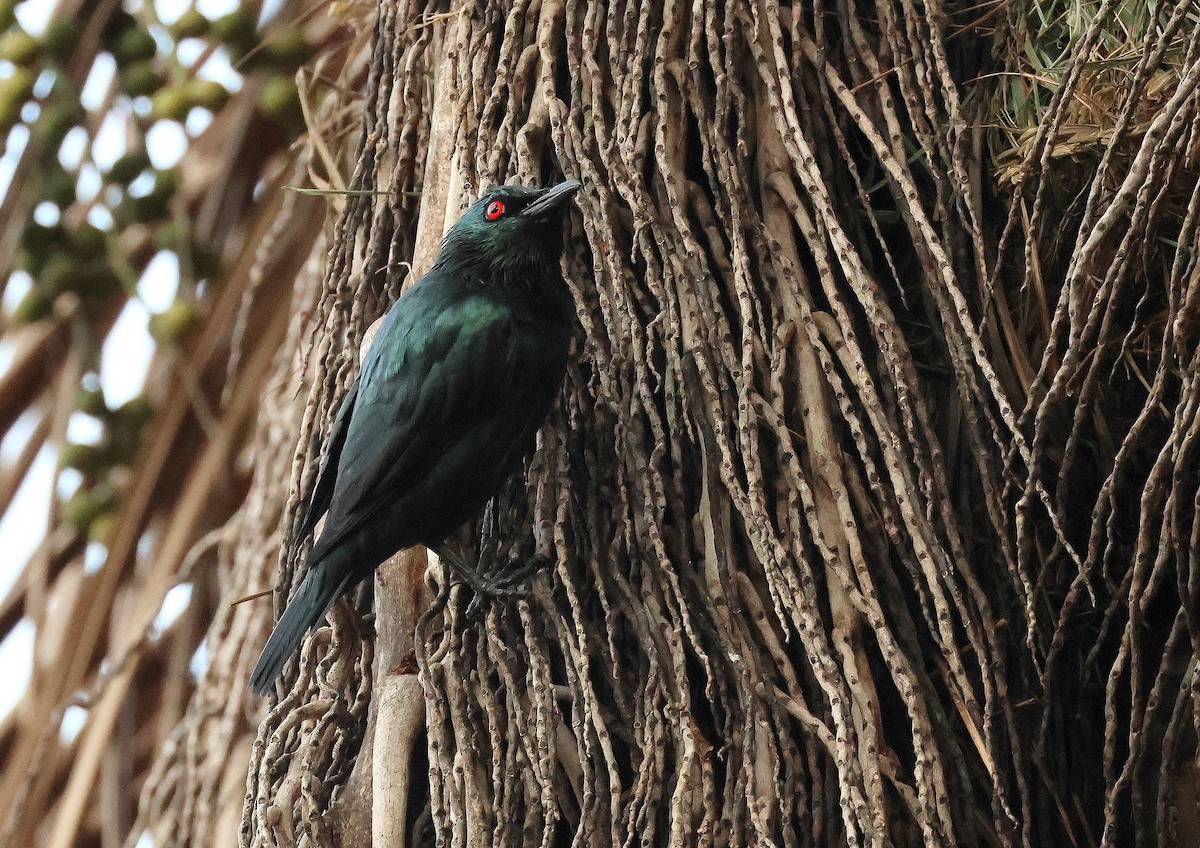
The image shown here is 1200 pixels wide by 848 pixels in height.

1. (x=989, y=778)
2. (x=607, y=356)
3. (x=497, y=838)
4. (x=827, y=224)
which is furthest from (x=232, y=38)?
(x=989, y=778)

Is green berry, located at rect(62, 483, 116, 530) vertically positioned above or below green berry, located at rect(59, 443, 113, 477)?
below

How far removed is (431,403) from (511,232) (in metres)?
0.32

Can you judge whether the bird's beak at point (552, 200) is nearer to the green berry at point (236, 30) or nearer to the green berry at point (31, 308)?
the green berry at point (236, 30)

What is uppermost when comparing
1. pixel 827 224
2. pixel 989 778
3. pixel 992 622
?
pixel 827 224

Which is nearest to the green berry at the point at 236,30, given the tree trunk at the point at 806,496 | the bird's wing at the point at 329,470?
the tree trunk at the point at 806,496

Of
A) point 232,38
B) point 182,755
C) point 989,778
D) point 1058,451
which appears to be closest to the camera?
point 989,778

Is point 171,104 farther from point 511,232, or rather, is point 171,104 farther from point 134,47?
point 511,232

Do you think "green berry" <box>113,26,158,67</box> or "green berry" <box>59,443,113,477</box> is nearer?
"green berry" <box>59,443,113,477</box>

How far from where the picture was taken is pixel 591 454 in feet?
7.92

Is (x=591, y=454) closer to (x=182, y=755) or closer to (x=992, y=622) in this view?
(x=992, y=622)

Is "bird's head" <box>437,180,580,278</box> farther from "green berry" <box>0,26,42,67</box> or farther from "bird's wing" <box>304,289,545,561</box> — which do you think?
"green berry" <box>0,26,42,67</box>

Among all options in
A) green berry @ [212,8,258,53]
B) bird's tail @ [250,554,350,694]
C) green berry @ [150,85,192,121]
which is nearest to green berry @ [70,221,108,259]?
green berry @ [150,85,192,121]

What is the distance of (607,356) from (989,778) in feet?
2.90

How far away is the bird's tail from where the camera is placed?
236 cm
